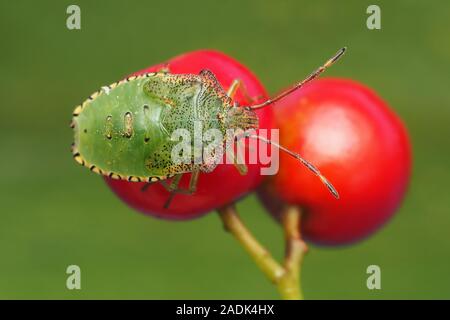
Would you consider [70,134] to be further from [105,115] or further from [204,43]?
[105,115]

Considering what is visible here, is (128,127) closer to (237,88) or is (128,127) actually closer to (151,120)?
(151,120)

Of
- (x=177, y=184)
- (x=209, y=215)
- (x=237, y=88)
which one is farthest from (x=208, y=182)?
(x=209, y=215)

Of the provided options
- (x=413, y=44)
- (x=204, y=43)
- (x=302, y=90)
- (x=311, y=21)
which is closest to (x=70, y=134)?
(x=204, y=43)

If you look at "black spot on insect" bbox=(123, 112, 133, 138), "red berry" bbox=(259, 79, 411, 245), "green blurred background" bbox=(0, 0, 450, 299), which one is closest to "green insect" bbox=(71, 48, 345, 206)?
"black spot on insect" bbox=(123, 112, 133, 138)

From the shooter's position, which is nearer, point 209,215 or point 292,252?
point 292,252

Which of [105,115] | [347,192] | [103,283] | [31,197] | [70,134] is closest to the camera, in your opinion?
[105,115]

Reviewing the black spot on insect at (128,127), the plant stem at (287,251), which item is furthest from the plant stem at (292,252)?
the black spot on insect at (128,127)

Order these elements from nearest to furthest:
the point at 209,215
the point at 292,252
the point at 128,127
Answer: the point at 128,127, the point at 292,252, the point at 209,215

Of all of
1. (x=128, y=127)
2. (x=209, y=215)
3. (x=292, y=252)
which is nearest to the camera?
(x=128, y=127)
